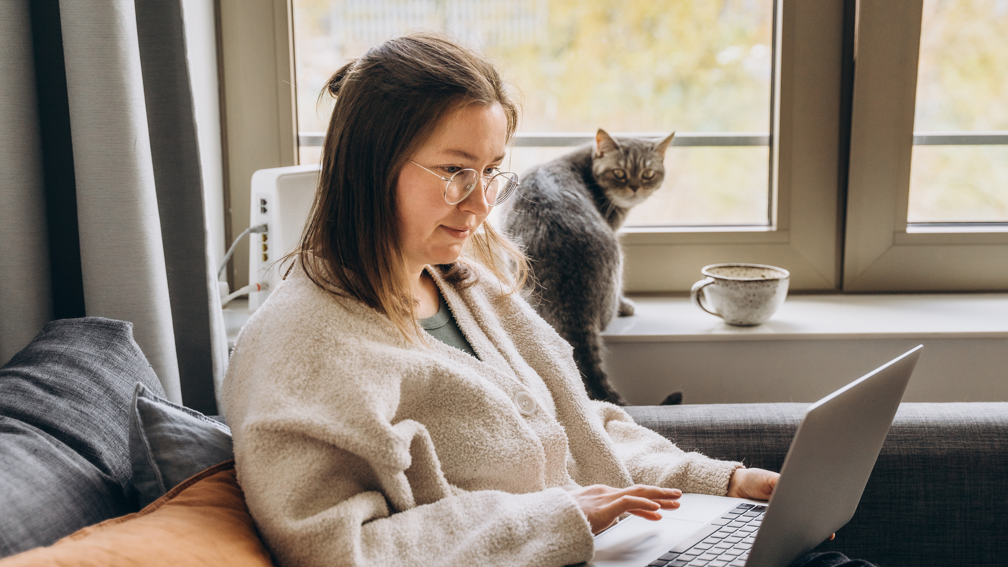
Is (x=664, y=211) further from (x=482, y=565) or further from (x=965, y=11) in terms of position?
(x=482, y=565)

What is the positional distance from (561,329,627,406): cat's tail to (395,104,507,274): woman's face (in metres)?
0.61

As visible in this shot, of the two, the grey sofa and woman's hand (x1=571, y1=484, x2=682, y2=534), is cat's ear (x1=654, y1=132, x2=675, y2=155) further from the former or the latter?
woman's hand (x1=571, y1=484, x2=682, y2=534)

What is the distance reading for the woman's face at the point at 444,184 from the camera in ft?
2.71

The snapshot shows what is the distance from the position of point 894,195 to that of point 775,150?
30cm

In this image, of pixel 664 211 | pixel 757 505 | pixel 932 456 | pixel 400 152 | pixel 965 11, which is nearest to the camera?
pixel 400 152

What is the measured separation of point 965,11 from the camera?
1.66 metres

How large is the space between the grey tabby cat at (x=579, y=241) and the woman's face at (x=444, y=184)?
51 cm

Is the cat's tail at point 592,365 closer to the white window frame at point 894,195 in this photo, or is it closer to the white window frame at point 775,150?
the white window frame at point 775,150

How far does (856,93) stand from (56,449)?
Result: 1.69 metres

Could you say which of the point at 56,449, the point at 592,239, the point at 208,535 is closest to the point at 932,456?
the point at 592,239

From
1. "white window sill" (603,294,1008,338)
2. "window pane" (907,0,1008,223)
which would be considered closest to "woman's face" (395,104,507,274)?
"white window sill" (603,294,1008,338)

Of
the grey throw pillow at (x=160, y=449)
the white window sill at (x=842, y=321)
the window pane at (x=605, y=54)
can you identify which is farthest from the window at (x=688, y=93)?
the grey throw pillow at (x=160, y=449)

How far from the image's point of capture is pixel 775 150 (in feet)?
5.74

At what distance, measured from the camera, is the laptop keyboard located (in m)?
0.80
